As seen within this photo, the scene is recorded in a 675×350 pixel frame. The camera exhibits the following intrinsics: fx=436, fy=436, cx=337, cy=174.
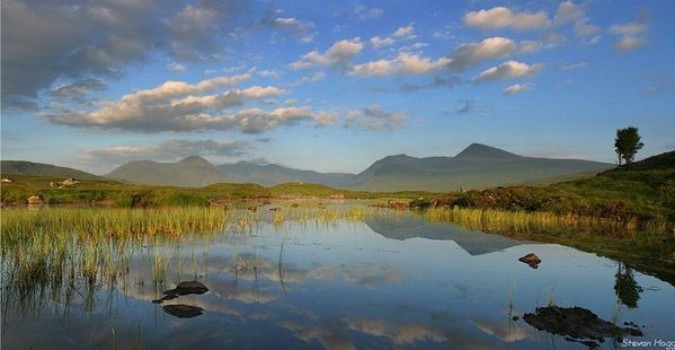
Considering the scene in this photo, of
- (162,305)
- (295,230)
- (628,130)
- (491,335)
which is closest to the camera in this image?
(491,335)

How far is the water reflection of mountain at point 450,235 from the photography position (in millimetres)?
25281

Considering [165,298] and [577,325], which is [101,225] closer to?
[165,298]

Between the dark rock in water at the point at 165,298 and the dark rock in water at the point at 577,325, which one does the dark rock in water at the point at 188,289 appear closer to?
the dark rock in water at the point at 165,298

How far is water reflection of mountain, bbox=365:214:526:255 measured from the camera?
2528 centimetres

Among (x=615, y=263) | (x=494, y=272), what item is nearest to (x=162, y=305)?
(x=494, y=272)

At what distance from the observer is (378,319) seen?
459 inches

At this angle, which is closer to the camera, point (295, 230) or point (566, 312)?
point (566, 312)

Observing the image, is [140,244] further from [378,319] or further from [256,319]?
[378,319]

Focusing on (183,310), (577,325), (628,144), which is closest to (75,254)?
(183,310)

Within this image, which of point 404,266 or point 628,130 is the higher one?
point 628,130

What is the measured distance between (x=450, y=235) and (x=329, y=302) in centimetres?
1920

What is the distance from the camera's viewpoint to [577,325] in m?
10.8

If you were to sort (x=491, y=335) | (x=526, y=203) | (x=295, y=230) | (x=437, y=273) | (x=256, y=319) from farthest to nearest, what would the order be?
(x=526, y=203), (x=295, y=230), (x=437, y=273), (x=256, y=319), (x=491, y=335)

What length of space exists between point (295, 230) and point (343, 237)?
4859mm
